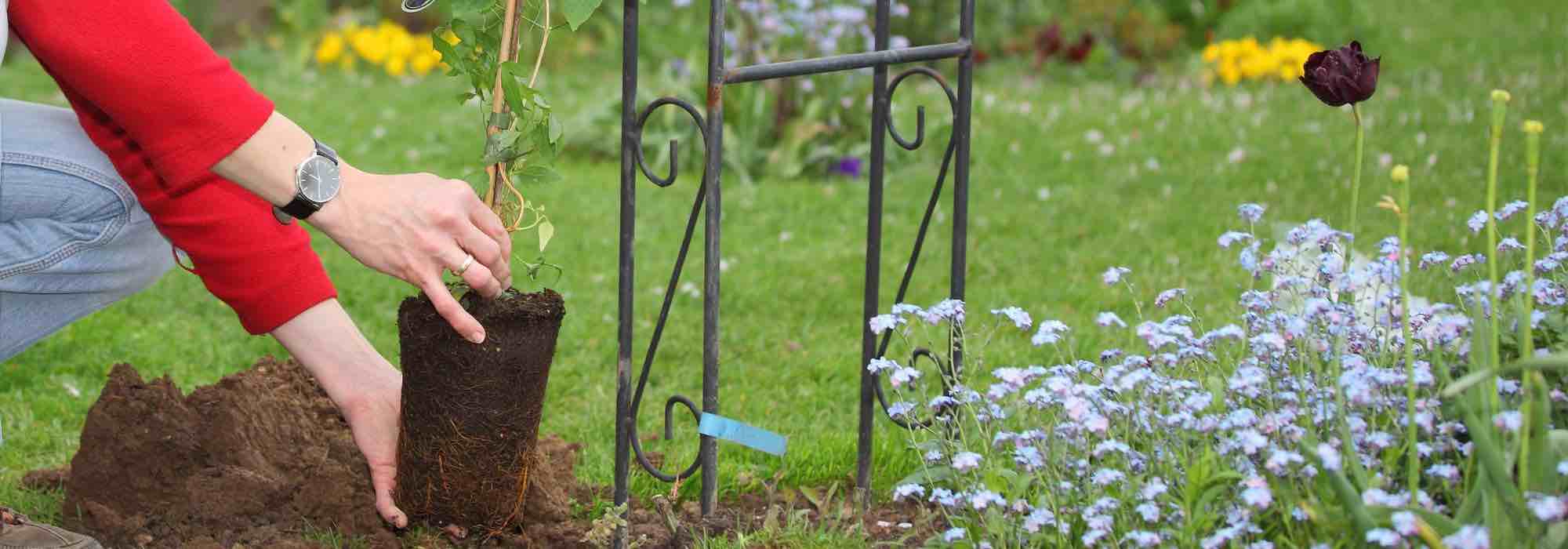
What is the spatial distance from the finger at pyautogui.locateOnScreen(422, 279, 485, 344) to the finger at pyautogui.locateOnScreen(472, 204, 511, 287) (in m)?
0.08

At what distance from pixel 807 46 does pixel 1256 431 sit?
4003mm

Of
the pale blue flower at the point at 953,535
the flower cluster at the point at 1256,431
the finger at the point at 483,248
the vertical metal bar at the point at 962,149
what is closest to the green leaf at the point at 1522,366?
the flower cluster at the point at 1256,431

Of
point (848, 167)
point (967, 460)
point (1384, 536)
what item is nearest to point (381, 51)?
point (848, 167)

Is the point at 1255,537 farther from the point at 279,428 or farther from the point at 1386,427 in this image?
the point at 279,428

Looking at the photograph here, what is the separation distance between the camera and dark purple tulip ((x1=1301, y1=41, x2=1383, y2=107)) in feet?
6.04

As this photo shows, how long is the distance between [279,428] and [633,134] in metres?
1.00

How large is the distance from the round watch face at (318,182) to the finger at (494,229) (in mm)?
187

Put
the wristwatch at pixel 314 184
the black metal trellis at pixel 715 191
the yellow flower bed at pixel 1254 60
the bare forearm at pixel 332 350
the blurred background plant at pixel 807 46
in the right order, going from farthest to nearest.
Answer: the yellow flower bed at pixel 1254 60
the blurred background plant at pixel 807 46
the bare forearm at pixel 332 350
the black metal trellis at pixel 715 191
the wristwatch at pixel 314 184

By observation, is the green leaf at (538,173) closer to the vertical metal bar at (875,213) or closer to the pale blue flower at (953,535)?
the vertical metal bar at (875,213)

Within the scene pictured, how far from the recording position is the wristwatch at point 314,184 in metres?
1.93

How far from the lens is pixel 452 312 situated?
199 cm

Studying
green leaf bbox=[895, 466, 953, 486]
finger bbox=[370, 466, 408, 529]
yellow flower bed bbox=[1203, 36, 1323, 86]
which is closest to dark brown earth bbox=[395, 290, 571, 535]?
finger bbox=[370, 466, 408, 529]

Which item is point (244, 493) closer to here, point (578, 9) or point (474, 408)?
point (474, 408)

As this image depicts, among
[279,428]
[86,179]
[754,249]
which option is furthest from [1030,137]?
[86,179]
